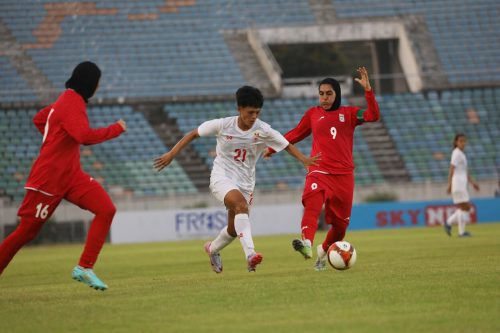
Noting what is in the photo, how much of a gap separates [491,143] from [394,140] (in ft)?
12.3

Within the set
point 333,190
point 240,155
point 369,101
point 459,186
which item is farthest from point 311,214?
point 459,186

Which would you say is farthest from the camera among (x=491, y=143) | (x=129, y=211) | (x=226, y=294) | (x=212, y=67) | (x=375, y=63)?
(x=375, y=63)

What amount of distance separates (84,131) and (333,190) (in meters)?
4.21

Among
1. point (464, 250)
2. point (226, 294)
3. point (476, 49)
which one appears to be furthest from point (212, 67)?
point (226, 294)

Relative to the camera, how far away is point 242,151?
12.9 m

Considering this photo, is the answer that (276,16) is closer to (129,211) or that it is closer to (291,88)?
(291,88)

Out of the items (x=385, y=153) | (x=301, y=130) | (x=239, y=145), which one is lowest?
(x=239, y=145)

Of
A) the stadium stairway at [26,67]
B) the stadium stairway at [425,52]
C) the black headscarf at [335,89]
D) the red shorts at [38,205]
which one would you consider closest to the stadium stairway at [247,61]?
the stadium stairway at [425,52]

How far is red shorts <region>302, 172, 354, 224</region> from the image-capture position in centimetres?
1341

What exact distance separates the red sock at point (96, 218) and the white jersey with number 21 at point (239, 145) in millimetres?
2219

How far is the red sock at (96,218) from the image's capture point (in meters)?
10.6

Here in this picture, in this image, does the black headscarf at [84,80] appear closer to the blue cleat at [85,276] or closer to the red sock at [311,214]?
the blue cleat at [85,276]

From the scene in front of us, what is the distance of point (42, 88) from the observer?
4156 centimetres

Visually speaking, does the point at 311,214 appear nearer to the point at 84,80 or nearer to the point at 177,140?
the point at 84,80
